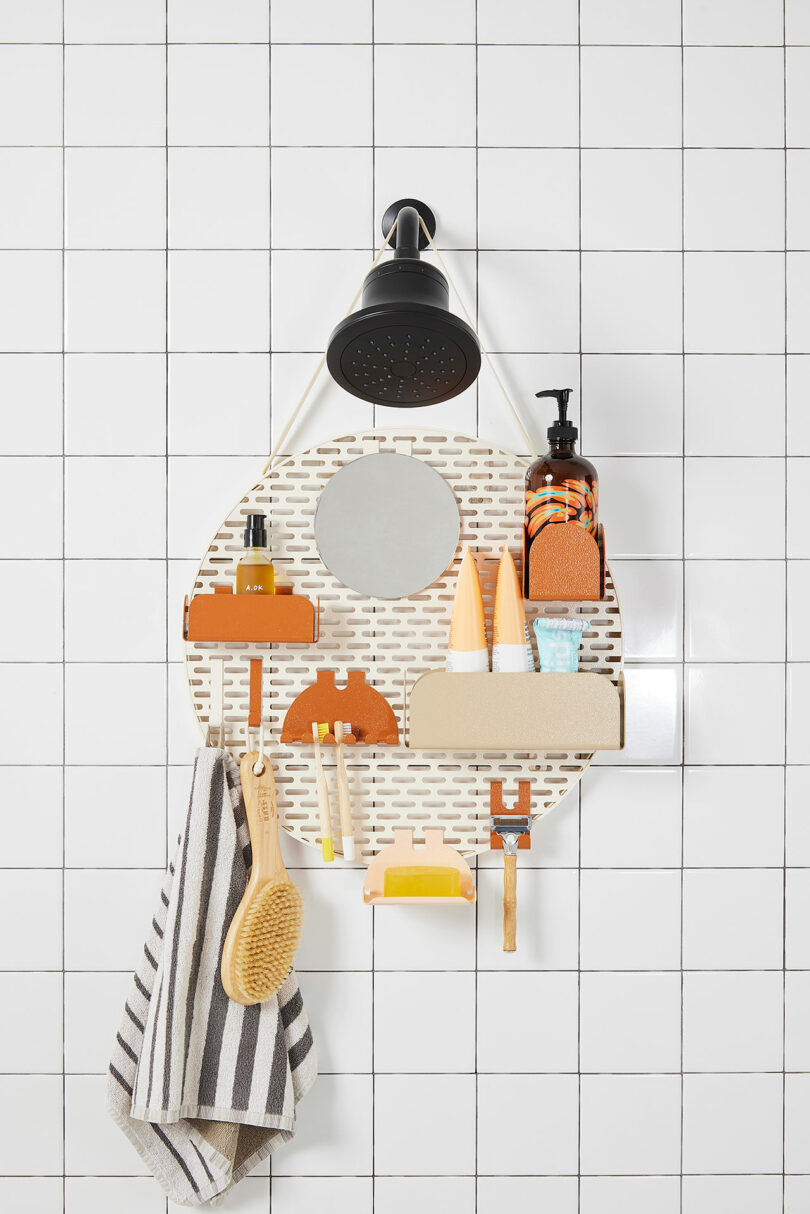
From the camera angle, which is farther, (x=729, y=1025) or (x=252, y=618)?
(x=729, y=1025)

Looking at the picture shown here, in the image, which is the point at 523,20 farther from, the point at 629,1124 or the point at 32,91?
the point at 629,1124

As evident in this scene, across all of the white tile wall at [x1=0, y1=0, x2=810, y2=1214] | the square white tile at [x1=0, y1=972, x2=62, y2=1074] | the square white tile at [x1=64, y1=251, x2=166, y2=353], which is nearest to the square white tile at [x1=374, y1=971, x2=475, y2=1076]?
the white tile wall at [x1=0, y1=0, x2=810, y2=1214]

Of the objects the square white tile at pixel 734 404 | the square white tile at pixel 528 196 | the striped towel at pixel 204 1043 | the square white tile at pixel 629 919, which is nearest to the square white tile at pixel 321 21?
the square white tile at pixel 528 196

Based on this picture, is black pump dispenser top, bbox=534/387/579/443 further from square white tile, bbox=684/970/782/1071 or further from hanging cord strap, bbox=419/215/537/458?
square white tile, bbox=684/970/782/1071

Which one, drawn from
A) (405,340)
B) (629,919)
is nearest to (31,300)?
(405,340)

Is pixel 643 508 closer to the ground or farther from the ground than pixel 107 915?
farther from the ground

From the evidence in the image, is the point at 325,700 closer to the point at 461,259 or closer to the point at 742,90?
the point at 461,259

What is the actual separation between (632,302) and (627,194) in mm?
147

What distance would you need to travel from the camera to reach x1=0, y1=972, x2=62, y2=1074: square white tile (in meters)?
1.07

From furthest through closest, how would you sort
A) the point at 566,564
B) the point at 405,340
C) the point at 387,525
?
the point at 387,525 < the point at 566,564 < the point at 405,340

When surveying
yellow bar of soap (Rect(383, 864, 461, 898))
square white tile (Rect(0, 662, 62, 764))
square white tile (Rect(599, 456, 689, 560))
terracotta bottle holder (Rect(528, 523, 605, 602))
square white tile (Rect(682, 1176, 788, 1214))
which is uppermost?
square white tile (Rect(599, 456, 689, 560))

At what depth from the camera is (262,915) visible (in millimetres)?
979

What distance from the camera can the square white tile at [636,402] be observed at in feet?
3.56

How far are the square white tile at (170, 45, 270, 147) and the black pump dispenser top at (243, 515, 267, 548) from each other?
1.73ft
